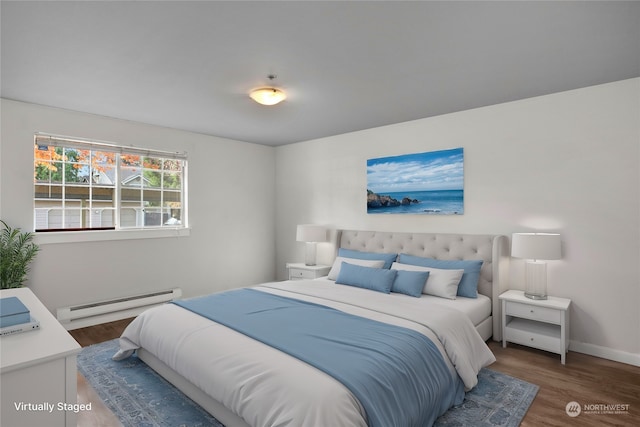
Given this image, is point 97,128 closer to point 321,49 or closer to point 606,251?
point 321,49

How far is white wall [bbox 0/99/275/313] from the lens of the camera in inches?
138

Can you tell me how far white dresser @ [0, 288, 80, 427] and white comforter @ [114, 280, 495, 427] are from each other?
2.56 feet

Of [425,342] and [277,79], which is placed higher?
[277,79]

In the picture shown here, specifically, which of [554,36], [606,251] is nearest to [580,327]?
[606,251]

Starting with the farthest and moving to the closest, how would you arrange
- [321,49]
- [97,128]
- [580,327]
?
[97,128], [580,327], [321,49]

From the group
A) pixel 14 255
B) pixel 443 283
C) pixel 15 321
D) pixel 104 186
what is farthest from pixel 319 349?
pixel 104 186

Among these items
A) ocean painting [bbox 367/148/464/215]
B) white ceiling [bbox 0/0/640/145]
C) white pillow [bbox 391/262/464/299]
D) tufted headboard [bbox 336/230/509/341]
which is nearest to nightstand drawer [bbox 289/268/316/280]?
tufted headboard [bbox 336/230/509/341]

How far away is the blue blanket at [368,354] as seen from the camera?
5.69ft

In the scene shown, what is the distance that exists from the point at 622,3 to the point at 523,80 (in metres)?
1.06

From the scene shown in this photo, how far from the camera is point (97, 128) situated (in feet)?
13.0

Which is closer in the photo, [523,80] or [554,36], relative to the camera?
[554,36]

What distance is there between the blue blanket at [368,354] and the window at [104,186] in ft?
7.24

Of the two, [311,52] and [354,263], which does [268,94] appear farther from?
[354,263]

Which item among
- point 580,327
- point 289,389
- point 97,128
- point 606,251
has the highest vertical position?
point 97,128
